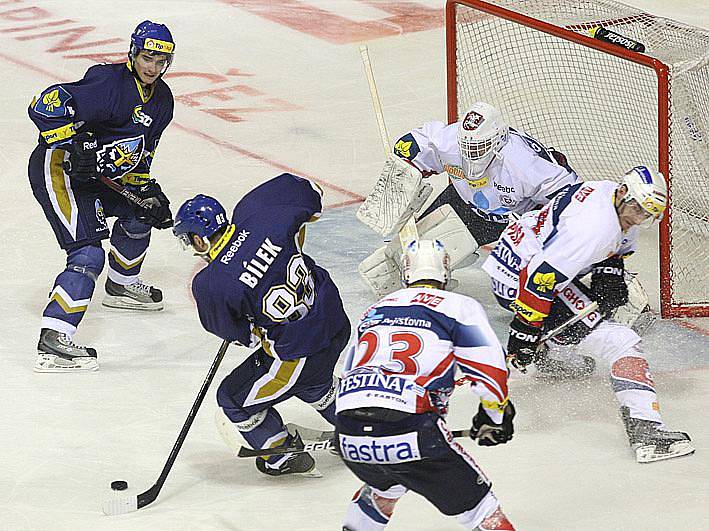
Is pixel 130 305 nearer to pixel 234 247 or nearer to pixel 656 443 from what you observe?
pixel 234 247

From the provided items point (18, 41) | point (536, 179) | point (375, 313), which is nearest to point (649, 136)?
point (536, 179)

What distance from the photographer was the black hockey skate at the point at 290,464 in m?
4.08

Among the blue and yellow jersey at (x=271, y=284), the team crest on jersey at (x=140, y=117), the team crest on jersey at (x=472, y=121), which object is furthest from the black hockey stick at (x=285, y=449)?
the team crest on jersey at (x=140, y=117)

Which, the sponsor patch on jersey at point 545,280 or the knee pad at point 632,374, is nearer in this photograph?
the sponsor patch on jersey at point 545,280

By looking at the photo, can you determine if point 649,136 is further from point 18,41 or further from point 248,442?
point 18,41

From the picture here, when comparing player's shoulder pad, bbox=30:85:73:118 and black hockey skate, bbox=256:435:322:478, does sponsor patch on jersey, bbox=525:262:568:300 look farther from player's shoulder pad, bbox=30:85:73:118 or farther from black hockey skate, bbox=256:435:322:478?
player's shoulder pad, bbox=30:85:73:118

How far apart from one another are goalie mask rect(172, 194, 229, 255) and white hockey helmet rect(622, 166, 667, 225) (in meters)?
1.16

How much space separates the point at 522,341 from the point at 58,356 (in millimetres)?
1632

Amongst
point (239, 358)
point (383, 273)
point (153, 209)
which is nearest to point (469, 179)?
point (383, 273)

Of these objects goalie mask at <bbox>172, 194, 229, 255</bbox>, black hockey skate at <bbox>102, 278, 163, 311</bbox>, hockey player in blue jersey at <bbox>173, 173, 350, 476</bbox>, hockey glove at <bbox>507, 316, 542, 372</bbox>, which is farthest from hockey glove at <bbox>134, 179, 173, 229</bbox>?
hockey glove at <bbox>507, 316, 542, 372</bbox>

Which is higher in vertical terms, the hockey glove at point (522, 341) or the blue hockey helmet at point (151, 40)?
the blue hockey helmet at point (151, 40)

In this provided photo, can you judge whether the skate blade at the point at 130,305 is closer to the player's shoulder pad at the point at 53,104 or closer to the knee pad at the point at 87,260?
the knee pad at the point at 87,260

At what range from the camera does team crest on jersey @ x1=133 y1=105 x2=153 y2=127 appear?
483 centimetres

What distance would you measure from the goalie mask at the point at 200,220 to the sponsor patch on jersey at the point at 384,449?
83cm
